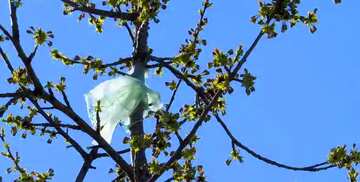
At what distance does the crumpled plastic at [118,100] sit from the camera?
5098 mm

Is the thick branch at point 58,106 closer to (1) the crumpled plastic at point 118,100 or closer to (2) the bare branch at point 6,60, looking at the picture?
(2) the bare branch at point 6,60

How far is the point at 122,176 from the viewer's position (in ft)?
17.2

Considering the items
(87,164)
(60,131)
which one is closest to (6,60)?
(60,131)

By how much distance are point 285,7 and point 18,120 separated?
1.98 metres

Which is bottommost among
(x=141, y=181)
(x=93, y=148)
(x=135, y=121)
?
(x=141, y=181)

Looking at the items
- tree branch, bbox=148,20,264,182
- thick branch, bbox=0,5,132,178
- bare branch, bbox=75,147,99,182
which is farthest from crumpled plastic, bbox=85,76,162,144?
tree branch, bbox=148,20,264,182

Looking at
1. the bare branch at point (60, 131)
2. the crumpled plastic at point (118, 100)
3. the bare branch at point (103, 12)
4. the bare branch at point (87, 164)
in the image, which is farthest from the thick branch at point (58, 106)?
the bare branch at point (103, 12)

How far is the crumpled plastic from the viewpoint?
5.10m

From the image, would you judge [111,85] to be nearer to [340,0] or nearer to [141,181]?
[141,181]

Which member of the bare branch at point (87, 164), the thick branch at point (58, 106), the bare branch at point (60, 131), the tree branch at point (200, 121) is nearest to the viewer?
the tree branch at point (200, 121)

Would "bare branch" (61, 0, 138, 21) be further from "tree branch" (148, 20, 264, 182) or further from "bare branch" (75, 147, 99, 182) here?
"tree branch" (148, 20, 264, 182)

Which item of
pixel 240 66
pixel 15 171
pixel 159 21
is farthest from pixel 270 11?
pixel 15 171

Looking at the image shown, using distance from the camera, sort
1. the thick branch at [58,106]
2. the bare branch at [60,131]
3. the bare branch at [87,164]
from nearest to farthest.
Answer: the thick branch at [58,106]
the bare branch at [60,131]
the bare branch at [87,164]

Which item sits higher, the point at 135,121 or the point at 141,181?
the point at 135,121
